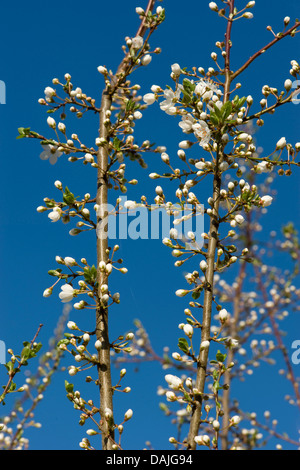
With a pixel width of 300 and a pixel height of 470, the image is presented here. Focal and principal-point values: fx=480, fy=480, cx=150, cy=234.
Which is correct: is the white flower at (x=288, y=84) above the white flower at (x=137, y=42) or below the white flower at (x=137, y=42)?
below

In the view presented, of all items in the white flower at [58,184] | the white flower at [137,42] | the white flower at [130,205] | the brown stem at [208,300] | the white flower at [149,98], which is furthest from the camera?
the white flower at [137,42]

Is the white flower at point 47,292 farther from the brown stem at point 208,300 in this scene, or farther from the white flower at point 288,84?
the white flower at point 288,84

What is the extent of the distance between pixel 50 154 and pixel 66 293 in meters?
1.10

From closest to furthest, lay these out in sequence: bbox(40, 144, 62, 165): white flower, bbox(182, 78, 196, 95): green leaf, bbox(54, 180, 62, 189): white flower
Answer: bbox(182, 78, 196, 95): green leaf → bbox(54, 180, 62, 189): white flower → bbox(40, 144, 62, 165): white flower

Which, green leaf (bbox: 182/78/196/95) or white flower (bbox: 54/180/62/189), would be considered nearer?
green leaf (bbox: 182/78/196/95)

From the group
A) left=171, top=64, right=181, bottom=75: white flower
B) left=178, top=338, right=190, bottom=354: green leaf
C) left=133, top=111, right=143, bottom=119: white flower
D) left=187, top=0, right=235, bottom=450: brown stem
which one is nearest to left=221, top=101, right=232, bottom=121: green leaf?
left=187, top=0, right=235, bottom=450: brown stem

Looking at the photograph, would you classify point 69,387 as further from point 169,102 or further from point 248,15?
point 248,15

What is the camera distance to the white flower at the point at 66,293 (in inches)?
112

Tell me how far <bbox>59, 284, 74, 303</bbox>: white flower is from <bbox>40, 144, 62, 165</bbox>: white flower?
3.31 ft

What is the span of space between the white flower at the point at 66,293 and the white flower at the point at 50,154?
1008mm

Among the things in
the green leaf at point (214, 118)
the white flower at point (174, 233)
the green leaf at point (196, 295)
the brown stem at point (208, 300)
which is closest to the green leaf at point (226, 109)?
the green leaf at point (214, 118)

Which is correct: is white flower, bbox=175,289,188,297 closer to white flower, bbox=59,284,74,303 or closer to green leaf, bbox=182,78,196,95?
white flower, bbox=59,284,74,303

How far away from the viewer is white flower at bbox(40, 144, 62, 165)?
3.38 meters

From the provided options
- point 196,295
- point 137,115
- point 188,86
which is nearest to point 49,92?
point 137,115
